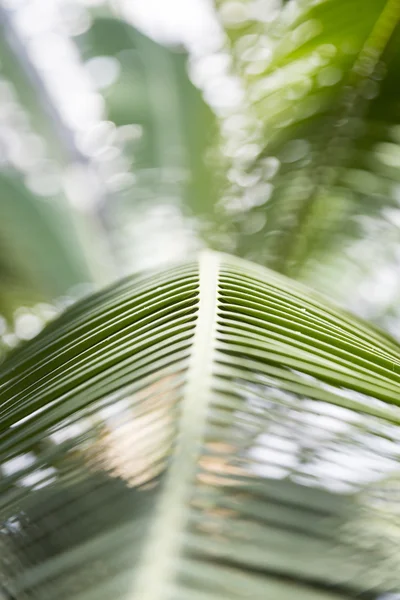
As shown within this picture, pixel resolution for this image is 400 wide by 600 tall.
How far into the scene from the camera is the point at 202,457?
223mm

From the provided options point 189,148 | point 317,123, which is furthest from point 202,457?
point 189,148

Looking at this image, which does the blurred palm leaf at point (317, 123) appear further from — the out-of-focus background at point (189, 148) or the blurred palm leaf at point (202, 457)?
the blurred palm leaf at point (202, 457)

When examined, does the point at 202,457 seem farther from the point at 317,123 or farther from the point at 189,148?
the point at 189,148

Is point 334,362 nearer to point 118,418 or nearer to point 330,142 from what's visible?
point 118,418

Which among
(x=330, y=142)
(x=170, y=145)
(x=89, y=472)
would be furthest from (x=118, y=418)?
(x=170, y=145)

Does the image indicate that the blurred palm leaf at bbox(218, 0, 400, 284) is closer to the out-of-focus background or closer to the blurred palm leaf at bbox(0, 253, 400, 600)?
the out-of-focus background

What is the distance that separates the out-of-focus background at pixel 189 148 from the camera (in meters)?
0.84

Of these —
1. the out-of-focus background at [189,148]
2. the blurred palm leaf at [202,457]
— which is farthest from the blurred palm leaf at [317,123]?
the blurred palm leaf at [202,457]

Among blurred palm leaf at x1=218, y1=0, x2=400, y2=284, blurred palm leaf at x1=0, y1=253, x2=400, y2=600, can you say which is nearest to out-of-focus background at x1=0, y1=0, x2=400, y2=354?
blurred palm leaf at x1=218, y1=0, x2=400, y2=284

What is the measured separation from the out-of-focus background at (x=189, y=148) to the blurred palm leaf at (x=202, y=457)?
0.50 metres

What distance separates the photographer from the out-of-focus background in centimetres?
84

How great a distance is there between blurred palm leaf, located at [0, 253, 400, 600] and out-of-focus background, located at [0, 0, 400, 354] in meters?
0.50

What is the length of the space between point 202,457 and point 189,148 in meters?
0.87

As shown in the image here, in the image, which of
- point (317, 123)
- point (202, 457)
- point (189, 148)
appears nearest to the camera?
point (202, 457)
